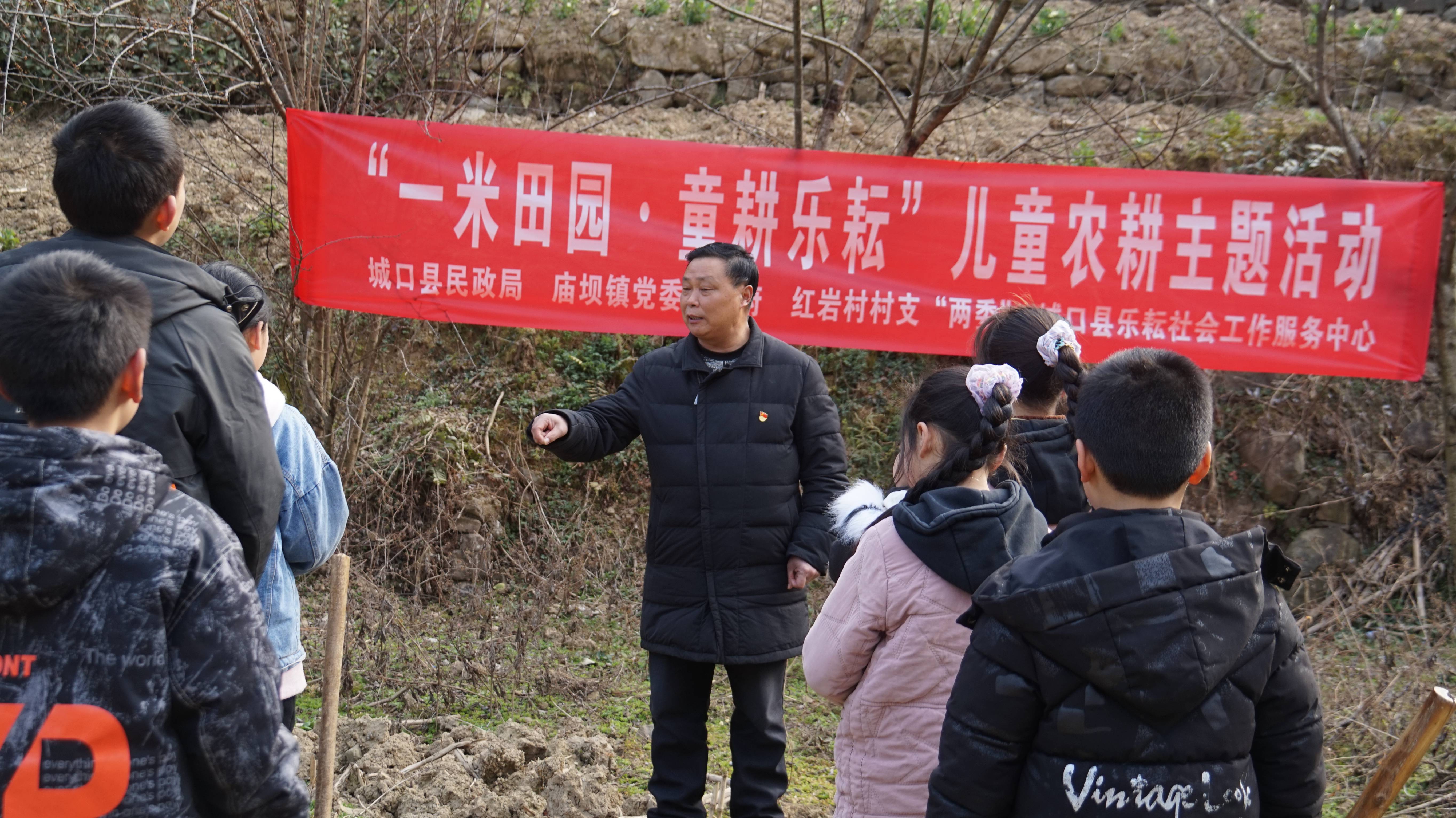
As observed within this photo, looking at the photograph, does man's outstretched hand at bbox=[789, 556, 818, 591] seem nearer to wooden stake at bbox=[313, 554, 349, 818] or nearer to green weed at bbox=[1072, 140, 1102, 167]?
wooden stake at bbox=[313, 554, 349, 818]

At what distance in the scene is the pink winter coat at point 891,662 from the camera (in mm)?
2088

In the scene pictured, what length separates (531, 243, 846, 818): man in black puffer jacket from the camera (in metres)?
3.18

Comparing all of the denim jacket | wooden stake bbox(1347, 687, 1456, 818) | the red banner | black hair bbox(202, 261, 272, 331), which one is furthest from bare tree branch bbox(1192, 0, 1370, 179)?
the denim jacket

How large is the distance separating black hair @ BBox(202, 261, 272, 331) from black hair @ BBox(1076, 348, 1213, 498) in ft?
5.63

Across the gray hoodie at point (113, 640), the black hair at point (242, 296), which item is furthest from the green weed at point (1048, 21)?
the gray hoodie at point (113, 640)

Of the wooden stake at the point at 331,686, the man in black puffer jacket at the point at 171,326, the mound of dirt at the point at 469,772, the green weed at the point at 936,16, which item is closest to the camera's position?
the man in black puffer jacket at the point at 171,326

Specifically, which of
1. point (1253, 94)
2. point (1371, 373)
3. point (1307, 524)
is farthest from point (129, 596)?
point (1253, 94)

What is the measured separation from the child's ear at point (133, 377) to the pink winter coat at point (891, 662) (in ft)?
4.14

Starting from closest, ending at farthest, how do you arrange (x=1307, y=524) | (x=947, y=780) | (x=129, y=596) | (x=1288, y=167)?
(x=129, y=596) → (x=947, y=780) → (x=1307, y=524) → (x=1288, y=167)

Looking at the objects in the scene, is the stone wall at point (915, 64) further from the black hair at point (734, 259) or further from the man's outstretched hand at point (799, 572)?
the man's outstretched hand at point (799, 572)

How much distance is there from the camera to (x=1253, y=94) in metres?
8.82

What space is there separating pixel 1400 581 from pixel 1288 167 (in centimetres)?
318

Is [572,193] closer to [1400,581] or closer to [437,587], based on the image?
[437,587]

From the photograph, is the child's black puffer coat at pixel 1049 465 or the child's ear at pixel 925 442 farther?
the child's black puffer coat at pixel 1049 465
